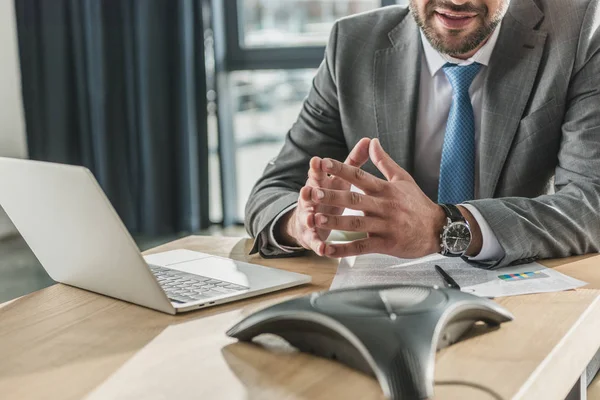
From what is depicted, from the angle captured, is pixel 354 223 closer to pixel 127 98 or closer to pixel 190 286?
pixel 190 286

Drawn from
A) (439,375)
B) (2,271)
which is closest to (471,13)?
Answer: (439,375)

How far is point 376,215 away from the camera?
1.04 meters

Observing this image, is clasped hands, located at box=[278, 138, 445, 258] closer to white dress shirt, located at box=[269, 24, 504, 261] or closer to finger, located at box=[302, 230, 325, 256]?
finger, located at box=[302, 230, 325, 256]

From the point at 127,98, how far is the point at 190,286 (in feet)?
10.3

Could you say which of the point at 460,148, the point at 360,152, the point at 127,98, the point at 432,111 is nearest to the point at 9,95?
the point at 127,98

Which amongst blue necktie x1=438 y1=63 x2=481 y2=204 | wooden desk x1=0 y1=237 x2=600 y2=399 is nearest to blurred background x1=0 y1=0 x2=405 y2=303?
blue necktie x1=438 y1=63 x2=481 y2=204

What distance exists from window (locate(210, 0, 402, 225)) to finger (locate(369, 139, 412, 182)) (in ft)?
9.16

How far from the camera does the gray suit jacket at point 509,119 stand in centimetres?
117

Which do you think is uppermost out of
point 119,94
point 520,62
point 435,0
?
point 435,0

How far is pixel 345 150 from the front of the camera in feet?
5.42

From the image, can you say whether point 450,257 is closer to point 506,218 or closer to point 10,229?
point 506,218

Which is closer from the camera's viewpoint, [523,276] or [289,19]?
[523,276]

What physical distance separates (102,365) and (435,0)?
3.47 ft

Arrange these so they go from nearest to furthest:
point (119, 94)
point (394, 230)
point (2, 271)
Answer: point (394, 230) < point (2, 271) < point (119, 94)
